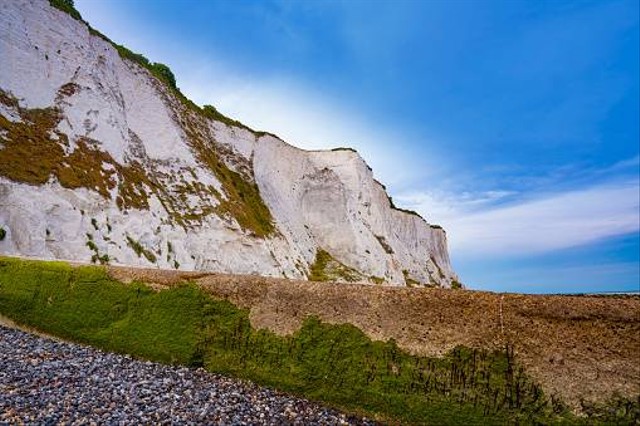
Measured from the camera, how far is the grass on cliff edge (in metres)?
6.32

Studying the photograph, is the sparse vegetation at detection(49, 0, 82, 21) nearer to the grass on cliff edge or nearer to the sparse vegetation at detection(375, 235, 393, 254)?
the grass on cliff edge

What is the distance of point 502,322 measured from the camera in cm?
660

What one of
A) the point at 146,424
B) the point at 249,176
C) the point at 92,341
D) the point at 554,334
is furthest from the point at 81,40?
the point at 554,334

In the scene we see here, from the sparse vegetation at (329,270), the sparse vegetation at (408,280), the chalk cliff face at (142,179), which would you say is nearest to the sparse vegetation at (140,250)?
the chalk cliff face at (142,179)

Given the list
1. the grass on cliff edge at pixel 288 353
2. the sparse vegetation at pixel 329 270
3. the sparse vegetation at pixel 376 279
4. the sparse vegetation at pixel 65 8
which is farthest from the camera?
the sparse vegetation at pixel 376 279

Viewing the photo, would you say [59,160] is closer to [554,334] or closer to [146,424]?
[146,424]

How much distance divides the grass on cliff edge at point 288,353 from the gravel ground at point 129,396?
14.1 inches

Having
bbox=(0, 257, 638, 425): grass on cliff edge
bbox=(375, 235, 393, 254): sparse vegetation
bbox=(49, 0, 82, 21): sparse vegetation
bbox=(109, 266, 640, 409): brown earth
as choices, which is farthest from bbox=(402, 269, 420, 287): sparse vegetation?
bbox=(109, 266, 640, 409): brown earth

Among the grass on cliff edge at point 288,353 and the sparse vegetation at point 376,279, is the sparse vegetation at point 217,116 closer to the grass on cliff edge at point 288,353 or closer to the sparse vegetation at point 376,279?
the sparse vegetation at point 376,279

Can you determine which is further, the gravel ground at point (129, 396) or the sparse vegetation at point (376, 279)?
the sparse vegetation at point (376, 279)

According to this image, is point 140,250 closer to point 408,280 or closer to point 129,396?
point 129,396

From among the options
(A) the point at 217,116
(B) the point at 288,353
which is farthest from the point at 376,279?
(B) the point at 288,353

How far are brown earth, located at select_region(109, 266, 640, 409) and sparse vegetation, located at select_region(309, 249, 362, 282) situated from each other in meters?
31.3

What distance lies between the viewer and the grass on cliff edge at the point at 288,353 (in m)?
6.32
